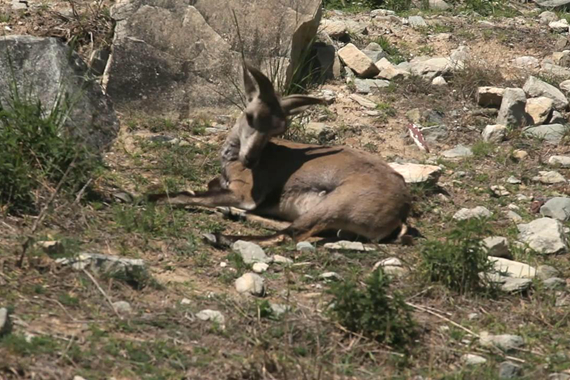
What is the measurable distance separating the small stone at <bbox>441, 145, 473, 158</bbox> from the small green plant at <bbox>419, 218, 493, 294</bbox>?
125 inches

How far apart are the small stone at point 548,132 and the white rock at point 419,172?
1.83 meters

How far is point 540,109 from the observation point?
1073 cm

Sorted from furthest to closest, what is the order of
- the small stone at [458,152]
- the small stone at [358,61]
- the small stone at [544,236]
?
the small stone at [358,61]
the small stone at [458,152]
the small stone at [544,236]

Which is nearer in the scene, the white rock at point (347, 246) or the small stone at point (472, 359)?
the small stone at point (472, 359)

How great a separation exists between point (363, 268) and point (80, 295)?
2.18 metres

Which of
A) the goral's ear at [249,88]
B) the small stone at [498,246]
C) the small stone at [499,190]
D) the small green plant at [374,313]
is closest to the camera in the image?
the small green plant at [374,313]

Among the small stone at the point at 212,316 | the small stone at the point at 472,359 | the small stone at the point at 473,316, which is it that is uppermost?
the small stone at the point at 212,316

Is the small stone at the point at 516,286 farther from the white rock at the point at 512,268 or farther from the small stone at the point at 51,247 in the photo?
the small stone at the point at 51,247

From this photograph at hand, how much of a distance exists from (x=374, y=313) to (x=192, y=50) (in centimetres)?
519

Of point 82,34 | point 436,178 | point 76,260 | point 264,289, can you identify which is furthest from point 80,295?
point 82,34

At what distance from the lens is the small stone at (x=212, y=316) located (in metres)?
6.04

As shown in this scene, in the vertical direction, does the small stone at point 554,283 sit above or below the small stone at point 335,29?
below

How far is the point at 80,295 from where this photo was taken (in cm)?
604

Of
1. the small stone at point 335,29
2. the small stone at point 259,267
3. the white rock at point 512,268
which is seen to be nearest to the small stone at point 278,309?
the small stone at point 259,267
